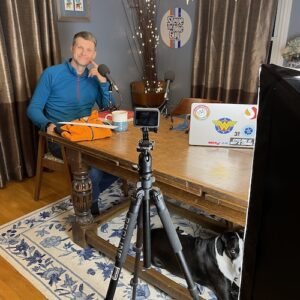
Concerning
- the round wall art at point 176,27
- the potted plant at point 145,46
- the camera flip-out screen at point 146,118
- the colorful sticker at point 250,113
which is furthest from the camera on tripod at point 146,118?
the round wall art at point 176,27

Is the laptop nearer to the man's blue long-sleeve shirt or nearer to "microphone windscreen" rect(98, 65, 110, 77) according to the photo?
"microphone windscreen" rect(98, 65, 110, 77)

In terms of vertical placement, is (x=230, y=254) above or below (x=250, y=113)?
below

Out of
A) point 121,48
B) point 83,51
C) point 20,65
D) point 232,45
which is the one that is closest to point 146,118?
point 83,51

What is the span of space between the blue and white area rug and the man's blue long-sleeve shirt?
2.40 feet

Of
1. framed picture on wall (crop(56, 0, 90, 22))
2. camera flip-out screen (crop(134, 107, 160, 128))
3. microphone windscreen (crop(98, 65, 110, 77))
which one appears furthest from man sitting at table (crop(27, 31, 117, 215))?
camera flip-out screen (crop(134, 107, 160, 128))

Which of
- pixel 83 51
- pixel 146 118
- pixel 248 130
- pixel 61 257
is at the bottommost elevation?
pixel 61 257

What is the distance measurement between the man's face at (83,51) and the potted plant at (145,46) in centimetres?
126

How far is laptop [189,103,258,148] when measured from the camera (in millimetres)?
1429

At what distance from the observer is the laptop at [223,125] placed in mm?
1429

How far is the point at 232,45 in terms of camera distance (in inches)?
117

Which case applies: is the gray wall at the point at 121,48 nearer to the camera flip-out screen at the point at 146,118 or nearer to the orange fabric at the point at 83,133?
the orange fabric at the point at 83,133

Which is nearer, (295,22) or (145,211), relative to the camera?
(145,211)

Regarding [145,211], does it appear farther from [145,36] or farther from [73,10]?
[145,36]

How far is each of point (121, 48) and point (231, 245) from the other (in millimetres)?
2723
